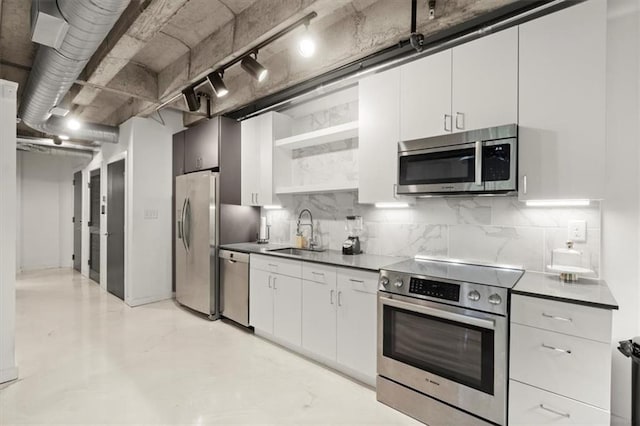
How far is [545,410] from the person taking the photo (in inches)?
69.0

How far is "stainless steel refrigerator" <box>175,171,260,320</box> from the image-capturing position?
4.12m

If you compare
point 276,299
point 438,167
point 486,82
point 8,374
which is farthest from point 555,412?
point 8,374

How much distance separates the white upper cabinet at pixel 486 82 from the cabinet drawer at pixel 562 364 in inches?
52.6

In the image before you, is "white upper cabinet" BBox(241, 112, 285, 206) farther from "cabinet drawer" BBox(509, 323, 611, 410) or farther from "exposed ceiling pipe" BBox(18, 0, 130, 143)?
"cabinet drawer" BBox(509, 323, 611, 410)

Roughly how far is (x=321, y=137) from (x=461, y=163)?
62.1 inches

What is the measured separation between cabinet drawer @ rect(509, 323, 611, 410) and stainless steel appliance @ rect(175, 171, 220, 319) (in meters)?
3.35

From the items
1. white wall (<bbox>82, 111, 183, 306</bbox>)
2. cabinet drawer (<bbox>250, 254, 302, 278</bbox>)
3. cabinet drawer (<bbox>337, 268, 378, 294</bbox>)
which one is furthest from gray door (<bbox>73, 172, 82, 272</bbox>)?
cabinet drawer (<bbox>337, 268, 378, 294</bbox>)

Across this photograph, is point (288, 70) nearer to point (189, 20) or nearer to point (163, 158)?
point (189, 20)

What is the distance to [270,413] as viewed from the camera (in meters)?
2.28

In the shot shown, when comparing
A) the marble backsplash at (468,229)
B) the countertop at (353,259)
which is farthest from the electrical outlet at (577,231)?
the countertop at (353,259)

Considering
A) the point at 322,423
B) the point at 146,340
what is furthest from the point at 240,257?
the point at 322,423

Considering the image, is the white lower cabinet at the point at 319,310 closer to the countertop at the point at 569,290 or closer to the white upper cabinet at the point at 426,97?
the countertop at the point at 569,290

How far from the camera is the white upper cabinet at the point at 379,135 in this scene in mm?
2723

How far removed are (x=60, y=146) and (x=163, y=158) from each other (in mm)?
2787
